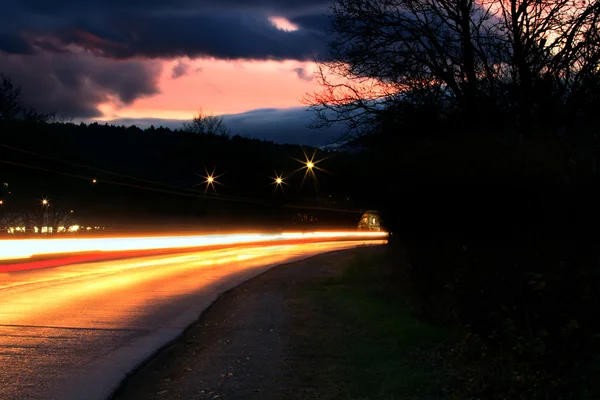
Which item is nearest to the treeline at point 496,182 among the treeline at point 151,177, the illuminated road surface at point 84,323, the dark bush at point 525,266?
the dark bush at point 525,266

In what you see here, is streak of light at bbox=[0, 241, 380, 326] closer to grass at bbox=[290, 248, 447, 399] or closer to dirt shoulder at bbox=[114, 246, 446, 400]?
dirt shoulder at bbox=[114, 246, 446, 400]

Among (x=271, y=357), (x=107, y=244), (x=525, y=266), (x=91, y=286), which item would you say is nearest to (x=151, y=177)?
(x=107, y=244)

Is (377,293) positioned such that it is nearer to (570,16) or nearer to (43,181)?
(570,16)

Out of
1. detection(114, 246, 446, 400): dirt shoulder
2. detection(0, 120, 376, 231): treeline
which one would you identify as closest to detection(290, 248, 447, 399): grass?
detection(114, 246, 446, 400): dirt shoulder

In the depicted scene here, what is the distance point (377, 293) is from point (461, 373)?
29.9 ft

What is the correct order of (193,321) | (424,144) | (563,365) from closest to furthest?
(563,365), (424,144), (193,321)

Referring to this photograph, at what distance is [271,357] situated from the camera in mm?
8492

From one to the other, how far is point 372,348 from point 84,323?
5.26 m

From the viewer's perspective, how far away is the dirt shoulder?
22.3ft

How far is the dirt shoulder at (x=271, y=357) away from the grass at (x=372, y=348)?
2cm

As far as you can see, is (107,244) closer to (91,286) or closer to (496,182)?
(91,286)

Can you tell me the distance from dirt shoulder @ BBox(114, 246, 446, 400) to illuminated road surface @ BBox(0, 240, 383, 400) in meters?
0.45

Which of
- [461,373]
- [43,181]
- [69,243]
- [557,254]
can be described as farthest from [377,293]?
[43,181]

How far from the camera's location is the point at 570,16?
9.91m
